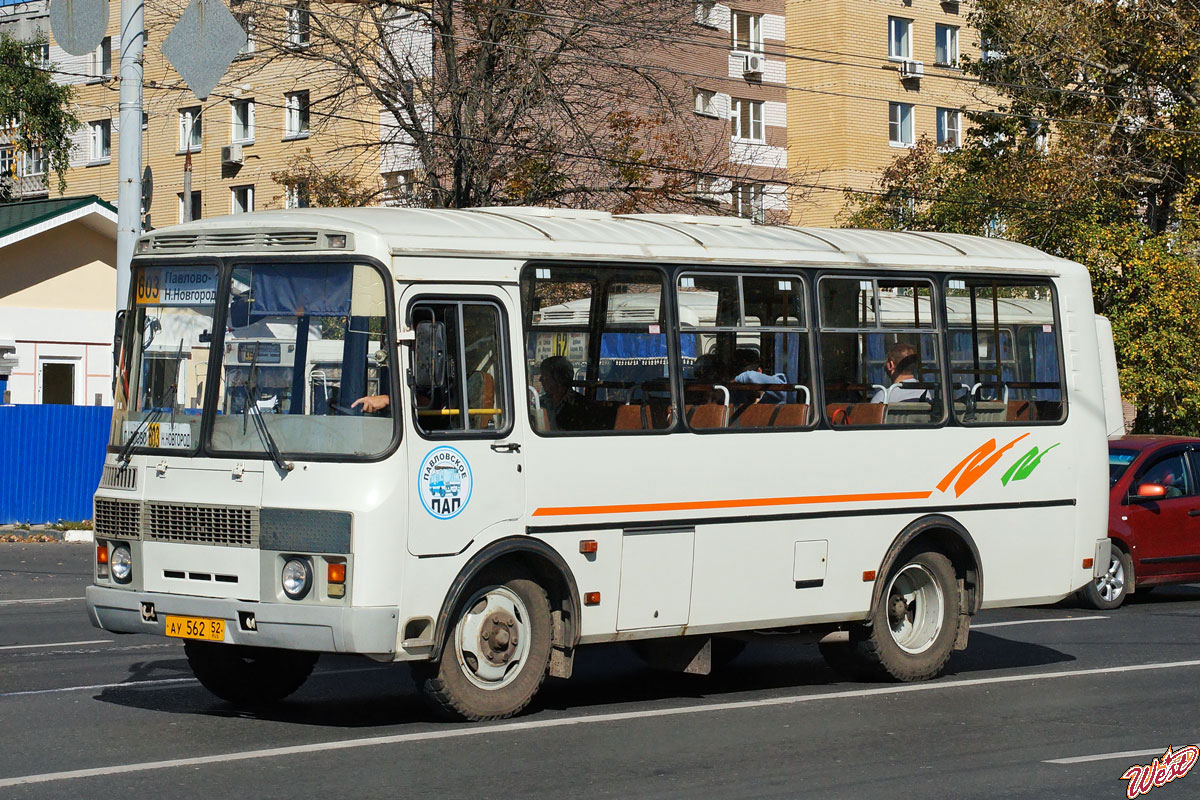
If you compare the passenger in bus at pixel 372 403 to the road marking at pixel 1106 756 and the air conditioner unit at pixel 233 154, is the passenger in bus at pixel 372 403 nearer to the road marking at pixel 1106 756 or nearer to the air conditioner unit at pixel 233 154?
the road marking at pixel 1106 756

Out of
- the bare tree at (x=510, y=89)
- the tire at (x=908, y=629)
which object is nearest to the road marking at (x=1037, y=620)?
the tire at (x=908, y=629)

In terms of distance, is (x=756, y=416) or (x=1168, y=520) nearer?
(x=756, y=416)

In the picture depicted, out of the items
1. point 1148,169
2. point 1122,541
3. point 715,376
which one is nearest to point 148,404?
point 715,376

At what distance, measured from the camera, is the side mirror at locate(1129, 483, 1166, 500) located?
1728 centimetres

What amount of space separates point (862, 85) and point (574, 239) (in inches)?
1914

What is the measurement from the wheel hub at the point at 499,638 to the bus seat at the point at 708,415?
1.69m

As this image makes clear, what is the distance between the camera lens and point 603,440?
401 inches

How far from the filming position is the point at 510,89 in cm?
2917

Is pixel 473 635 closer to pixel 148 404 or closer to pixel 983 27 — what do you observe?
pixel 148 404

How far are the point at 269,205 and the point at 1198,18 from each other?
27.6 m

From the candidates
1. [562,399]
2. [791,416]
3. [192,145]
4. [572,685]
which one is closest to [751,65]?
[192,145]

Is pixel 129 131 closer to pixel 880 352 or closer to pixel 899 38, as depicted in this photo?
pixel 880 352

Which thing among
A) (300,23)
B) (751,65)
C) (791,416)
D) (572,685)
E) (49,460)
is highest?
(751,65)

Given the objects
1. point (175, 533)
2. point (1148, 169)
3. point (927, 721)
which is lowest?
point (927, 721)
